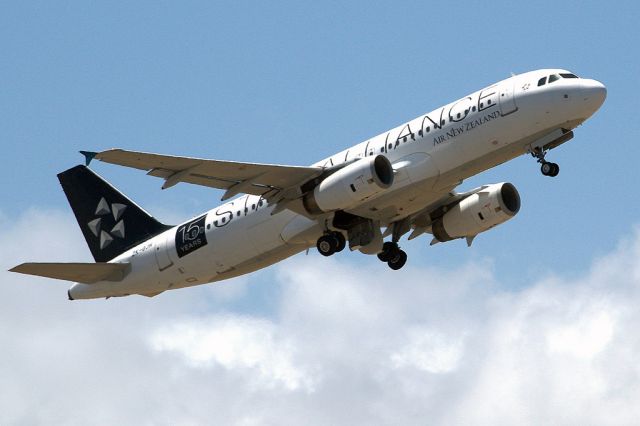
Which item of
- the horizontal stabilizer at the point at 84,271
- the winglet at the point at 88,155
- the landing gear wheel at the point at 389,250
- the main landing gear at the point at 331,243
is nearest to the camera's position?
the winglet at the point at 88,155

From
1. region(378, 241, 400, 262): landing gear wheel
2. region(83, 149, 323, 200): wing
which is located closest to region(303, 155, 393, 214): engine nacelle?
region(83, 149, 323, 200): wing

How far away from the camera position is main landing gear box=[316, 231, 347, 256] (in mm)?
52438

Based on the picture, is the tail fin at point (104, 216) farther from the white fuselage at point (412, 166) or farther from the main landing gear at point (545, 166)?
the main landing gear at point (545, 166)

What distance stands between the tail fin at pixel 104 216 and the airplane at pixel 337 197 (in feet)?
0.17

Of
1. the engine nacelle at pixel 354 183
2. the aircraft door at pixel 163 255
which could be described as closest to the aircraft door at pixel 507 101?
the engine nacelle at pixel 354 183

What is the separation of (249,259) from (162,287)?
4.34 meters

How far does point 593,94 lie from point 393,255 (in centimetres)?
1213

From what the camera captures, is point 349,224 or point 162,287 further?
point 162,287

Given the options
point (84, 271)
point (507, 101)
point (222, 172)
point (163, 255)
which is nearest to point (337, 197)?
point (222, 172)

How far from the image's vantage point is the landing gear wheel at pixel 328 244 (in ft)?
172

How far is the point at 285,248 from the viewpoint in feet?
178

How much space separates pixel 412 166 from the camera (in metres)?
49.9

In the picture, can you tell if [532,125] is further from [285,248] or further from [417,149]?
[285,248]

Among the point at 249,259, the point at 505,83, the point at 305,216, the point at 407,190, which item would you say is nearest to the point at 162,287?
the point at 249,259
